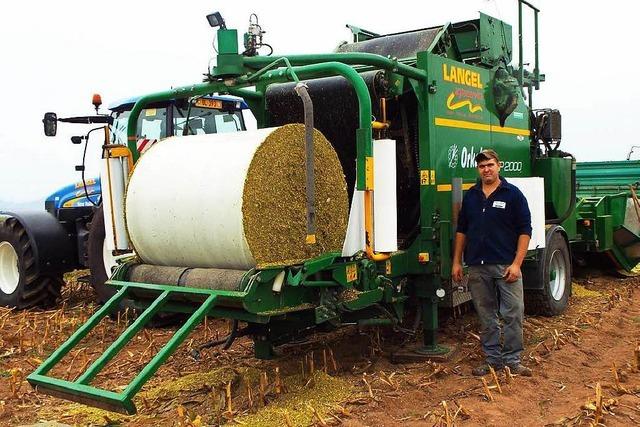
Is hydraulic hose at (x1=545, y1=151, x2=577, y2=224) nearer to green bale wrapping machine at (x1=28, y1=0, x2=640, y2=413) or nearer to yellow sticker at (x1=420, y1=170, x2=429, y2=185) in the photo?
green bale wrapping machine at (x1=28, y1=0, x2=640, y2=413)

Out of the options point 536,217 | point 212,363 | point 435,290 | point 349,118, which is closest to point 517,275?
point 435,290

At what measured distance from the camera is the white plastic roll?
4418 millimetres

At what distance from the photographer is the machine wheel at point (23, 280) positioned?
331 inches

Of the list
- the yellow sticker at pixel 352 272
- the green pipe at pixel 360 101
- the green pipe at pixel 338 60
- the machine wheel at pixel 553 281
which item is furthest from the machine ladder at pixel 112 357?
the machine wheel at pixel 553 281

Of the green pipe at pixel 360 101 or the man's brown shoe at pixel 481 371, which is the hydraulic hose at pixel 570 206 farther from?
the green pipe at pixel 360 101

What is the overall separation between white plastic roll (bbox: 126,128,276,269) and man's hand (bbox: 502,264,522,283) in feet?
6.42

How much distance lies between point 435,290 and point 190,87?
2.45m

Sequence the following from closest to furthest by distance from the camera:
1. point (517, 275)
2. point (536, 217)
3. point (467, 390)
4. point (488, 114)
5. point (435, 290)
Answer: point (467, 390), point (517, 275), point (435, 290), point (536, 217), point (488, 114)

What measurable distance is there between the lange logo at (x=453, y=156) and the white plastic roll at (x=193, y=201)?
193 cm

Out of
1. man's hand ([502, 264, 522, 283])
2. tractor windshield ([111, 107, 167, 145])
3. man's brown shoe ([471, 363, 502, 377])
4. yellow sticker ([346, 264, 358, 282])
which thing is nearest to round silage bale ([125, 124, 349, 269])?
yellow sticker ([346, 264, 358, 282])

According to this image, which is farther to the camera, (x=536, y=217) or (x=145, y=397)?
(x=536, y=217)

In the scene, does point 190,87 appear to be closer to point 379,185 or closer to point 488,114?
point 379,185

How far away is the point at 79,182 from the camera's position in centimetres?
924

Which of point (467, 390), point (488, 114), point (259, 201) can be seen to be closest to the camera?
point (259, 201)
